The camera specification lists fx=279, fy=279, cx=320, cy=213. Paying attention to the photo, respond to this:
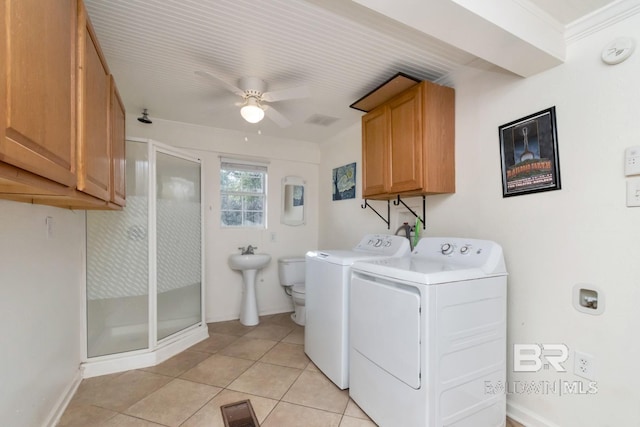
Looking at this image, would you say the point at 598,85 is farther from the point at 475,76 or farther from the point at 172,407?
the point at 172,407

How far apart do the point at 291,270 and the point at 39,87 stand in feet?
9.78

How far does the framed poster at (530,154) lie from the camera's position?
1545 millimetres

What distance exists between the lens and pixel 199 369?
89.0 inches

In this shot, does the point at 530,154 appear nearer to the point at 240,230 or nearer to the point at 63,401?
the point at 240,230

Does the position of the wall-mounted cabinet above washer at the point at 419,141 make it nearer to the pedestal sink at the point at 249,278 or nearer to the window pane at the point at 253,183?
the pedestal sink at the point at 249,278

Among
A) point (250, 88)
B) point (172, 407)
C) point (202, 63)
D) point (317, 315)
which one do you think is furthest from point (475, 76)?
point (172, 407)

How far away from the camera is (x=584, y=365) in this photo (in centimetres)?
142

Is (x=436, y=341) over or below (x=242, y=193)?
below

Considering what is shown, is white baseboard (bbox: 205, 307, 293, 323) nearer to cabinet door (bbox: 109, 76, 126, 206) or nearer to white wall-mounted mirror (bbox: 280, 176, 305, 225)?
white wall-mounted mirror (bbox: 280, 176, 305, 225)

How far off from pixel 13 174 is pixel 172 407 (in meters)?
1.76

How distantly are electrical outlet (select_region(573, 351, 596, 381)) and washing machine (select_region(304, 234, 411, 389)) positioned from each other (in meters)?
1.07

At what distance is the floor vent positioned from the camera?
1.64 meters

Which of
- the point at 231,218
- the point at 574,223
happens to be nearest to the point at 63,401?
the point at 231,218

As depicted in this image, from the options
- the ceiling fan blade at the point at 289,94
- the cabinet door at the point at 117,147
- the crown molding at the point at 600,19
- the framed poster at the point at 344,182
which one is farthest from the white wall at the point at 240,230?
the crown molding at the point at 600,19
